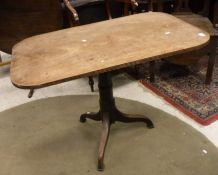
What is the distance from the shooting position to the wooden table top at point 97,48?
4.09 ft

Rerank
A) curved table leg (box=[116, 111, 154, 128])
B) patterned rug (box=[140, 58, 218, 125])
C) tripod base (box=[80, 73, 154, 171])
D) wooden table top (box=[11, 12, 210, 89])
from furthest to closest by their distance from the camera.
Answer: patterned rug (box=[140, 58, 218, 125]), curved table leg (box=[116, 111, 154, 128]), tripod base (box=[80, 73, 154, 171]), wooden table top (box=[11, 12, 210, 89])

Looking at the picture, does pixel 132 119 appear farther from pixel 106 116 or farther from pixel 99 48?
pixel 99 48

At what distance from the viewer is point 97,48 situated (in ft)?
4.73

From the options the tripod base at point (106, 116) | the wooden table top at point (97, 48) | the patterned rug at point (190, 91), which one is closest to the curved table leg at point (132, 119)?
the tripod base at point (106, 116)

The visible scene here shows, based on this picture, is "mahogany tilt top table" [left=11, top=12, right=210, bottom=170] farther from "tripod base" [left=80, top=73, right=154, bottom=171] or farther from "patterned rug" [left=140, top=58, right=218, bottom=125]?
"patterned rug" [left=140, top=58, right=218, bottom=125]

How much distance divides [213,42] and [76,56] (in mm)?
1426

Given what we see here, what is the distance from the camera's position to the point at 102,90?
1.89 metres

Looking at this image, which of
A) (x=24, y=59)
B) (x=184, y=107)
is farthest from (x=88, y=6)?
(x=24, y=59)

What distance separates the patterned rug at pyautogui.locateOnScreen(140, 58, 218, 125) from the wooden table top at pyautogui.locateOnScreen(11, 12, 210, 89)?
2.83ft

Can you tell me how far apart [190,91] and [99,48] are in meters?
1.34

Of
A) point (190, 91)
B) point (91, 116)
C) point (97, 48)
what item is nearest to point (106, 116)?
point (91, 116)

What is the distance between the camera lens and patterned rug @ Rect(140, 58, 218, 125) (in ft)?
7.36

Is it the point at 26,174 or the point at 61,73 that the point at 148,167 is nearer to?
the point at 26,174

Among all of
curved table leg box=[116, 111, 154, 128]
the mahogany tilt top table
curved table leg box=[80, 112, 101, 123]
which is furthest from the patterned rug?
the mahogany tilt top table
